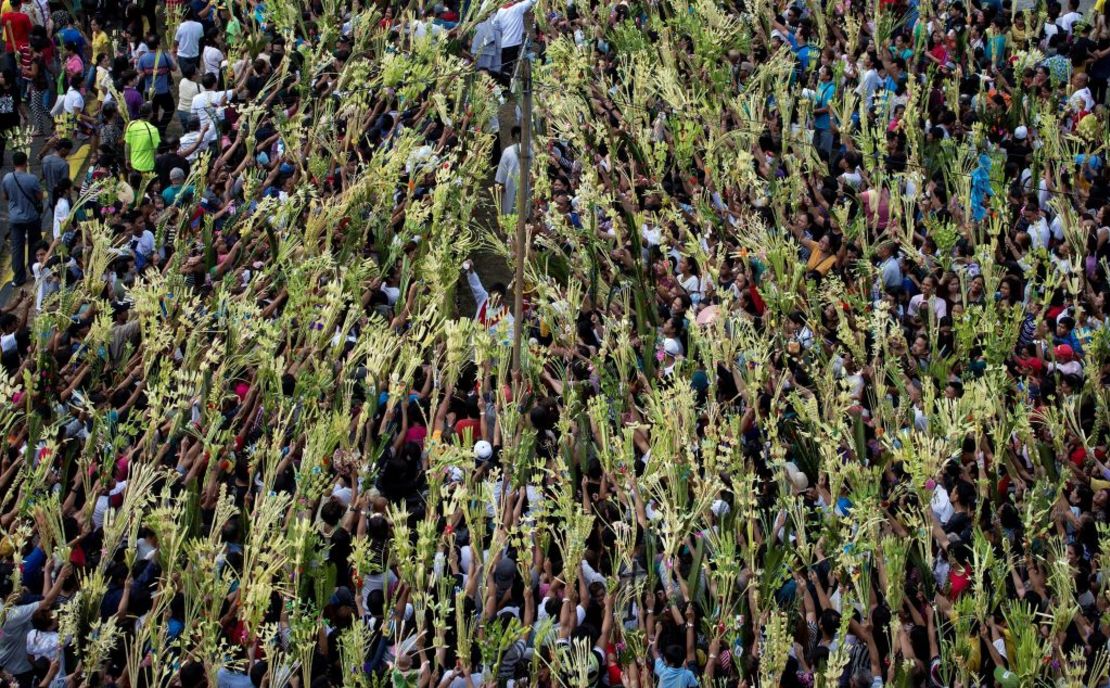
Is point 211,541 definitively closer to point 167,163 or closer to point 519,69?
point 519,69

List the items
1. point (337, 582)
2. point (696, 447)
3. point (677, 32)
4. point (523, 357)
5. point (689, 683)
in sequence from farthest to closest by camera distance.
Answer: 1. point (677, 32)
2. point (523, 357)
3. point (696, 447)
4. point (337, 582)
5. point (689, 683)

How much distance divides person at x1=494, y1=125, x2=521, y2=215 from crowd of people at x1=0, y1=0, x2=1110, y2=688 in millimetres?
51

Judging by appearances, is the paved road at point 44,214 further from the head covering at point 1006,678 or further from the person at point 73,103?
the head covering at point 1006,678

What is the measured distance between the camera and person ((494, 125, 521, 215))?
17.2 m

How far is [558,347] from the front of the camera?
47.8 ft

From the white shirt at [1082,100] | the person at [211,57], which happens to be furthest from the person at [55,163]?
the white shirt at [1082,100]

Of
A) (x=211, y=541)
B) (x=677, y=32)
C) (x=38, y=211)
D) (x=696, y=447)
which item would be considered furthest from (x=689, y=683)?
(x=677, y=32)

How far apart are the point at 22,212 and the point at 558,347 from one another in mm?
5360

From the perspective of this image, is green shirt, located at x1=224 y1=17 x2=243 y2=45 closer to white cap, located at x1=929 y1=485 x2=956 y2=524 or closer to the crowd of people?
the crowd of people

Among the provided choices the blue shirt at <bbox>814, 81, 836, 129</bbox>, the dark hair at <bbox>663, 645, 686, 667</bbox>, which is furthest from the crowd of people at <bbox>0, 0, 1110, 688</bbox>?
the blue shirt at <bbox>814, 81, 836, 129</bbox>

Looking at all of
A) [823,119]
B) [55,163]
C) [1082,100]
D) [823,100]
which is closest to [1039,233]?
[1082,100]

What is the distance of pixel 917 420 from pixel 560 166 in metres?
5.14

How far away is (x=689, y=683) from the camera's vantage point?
11.2 meters

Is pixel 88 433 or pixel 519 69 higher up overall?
pixel 519 69
